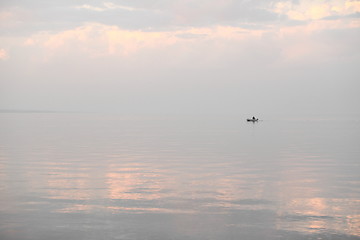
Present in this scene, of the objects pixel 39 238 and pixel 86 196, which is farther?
pixel 86 196

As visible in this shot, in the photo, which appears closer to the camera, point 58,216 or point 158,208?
point 58,216

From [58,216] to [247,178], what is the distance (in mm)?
15318

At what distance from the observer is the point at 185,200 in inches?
921

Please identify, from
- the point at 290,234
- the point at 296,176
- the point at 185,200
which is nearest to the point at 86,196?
the point at 185,200

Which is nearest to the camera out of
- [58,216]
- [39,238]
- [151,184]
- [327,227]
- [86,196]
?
[39,238]

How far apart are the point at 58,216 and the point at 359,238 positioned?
40.4 ft

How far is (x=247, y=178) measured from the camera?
102ft

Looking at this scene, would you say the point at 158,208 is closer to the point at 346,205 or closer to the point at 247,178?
the point at 346,205

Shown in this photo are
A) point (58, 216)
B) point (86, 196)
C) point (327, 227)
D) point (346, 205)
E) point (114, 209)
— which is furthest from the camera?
point (86, 196)

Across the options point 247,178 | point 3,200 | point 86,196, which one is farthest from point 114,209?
point 247,178

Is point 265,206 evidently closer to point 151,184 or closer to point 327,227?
point 327,227

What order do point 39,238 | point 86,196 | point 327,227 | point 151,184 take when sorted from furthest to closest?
point 151,184 → point 86,196 → point 327,227 → point 39,238

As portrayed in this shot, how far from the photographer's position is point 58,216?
19531mm

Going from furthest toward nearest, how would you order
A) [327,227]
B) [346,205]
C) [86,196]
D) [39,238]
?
[86,196]
[346,205]
[327,227]
[39,238]
